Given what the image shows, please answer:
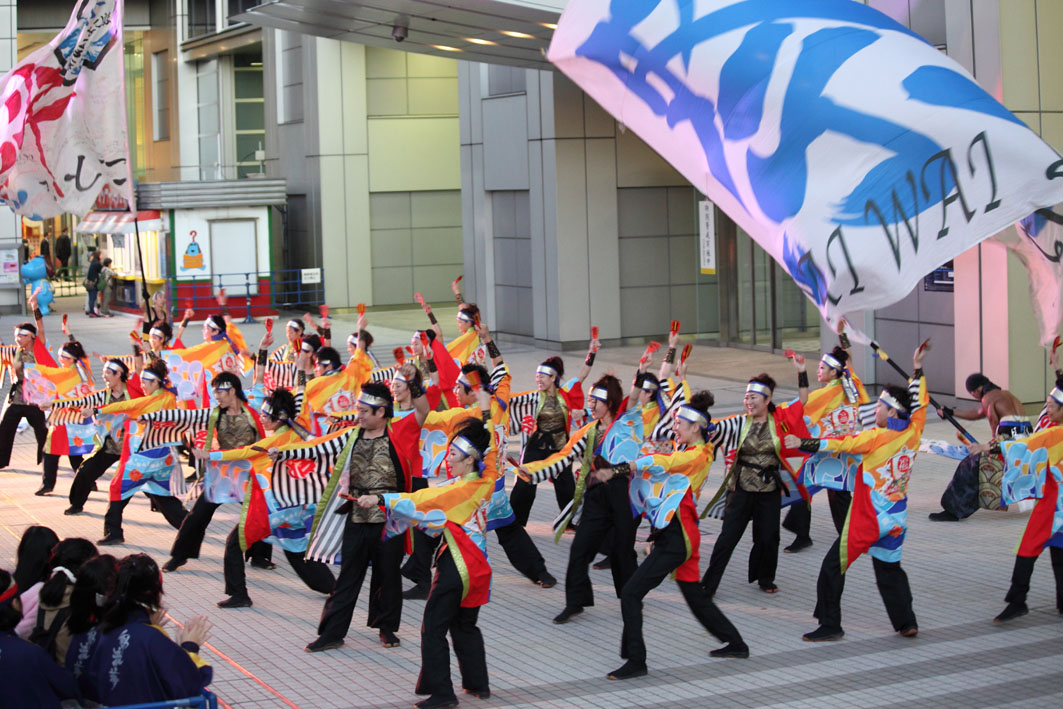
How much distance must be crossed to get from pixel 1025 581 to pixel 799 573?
2.04 m

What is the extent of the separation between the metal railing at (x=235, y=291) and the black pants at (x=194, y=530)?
20519 millimetres

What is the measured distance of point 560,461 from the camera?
9836 millimetres

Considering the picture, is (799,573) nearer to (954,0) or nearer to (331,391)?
(331,391)

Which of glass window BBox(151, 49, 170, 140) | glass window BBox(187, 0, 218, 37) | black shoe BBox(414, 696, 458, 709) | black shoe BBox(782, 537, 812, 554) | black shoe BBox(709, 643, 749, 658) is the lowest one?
black shoe BBox(414, 696, 458, 709)

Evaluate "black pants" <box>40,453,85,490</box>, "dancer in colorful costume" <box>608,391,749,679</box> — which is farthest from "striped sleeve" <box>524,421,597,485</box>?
"black pants" <box>40,453,85,490</box>

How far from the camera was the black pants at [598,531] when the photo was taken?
9.67 meters

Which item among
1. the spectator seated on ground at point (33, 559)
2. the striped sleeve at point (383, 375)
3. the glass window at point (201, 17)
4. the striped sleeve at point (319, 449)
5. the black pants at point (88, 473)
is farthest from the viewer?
the glass window at point (201, 17)

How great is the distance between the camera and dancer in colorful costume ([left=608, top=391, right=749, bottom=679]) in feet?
28.1

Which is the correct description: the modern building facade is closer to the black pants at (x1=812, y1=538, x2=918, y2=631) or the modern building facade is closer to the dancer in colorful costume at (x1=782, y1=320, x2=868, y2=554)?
the dancer in colorful costume at (x1=782, y1=320, x2=868, y2=554)

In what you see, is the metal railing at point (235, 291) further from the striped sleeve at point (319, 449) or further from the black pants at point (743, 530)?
the black pants at point (743, 530)

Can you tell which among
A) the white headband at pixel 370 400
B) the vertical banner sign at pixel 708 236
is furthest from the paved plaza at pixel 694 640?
the vertical banner sign at pixel 708 236

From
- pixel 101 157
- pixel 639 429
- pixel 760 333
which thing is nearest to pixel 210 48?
pixel 760 333

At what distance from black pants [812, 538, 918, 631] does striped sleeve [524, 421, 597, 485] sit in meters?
1.92

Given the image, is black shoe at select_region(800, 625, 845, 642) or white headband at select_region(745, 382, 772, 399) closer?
black shoe at select_region(800, 625, 845, 642)
